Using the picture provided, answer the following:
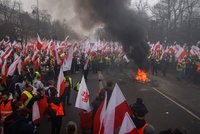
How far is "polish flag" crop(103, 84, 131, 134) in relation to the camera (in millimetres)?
5406

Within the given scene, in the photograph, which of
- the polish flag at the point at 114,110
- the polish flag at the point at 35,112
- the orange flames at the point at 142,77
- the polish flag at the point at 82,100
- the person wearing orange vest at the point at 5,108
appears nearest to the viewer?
the polish flag at the point at 114,110

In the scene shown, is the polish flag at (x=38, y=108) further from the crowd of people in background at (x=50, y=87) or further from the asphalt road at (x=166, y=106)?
the asphalt road at (x=166, y=106)

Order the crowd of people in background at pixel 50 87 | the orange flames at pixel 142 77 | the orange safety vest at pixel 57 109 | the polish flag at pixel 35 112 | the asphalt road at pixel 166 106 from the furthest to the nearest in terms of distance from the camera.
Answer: the orange flames at pixel 142 77, the asphalt road at pixel 166 106, the orange safety vest at pixel 57 109, the polish flag at pixel 35 112, the crowd of people in background at pixel 50 87

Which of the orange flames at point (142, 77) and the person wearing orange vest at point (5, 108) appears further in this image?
the orange flames at point (142, 77)

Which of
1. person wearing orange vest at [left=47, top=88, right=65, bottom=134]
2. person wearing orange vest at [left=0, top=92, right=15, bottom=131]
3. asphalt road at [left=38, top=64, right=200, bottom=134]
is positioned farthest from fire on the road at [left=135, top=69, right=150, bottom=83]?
person wearing orange vest at [left=0, top=92, right=15, bottom=131]

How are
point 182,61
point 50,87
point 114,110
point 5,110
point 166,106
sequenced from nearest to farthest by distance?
point 114,110
point 5,110
point 50,87
point 166,106
point 182,61

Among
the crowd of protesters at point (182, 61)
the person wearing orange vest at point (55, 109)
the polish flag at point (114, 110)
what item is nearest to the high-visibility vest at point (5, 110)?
the person wearing orange vest at point (55, 109)

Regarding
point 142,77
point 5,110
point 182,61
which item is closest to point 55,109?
point 5,110

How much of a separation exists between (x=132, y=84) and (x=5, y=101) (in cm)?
1306

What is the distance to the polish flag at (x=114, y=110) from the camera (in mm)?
5406

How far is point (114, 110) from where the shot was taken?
5.41 meters

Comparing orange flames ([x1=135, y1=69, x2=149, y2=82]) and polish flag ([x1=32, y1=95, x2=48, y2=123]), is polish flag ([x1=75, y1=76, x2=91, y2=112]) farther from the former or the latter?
orange flames ([x1=135, y1=69, x2=149, y2=82])

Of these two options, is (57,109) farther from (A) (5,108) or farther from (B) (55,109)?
(A) (5,108)

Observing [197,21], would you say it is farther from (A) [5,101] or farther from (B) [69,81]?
(A) [5,101]
